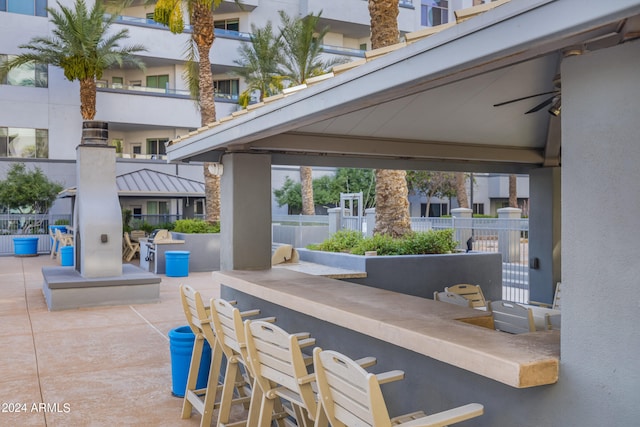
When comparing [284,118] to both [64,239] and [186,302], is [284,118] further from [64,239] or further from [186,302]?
[64,239]

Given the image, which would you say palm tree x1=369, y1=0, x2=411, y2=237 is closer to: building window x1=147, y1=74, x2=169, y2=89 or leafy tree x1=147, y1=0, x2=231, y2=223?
leafy tree x1=147, y1=0, x2=231, y2=223

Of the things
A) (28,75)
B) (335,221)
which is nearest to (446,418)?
(335,221)

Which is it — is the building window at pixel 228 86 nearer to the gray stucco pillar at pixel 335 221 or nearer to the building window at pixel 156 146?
the building window at pixel 156 146

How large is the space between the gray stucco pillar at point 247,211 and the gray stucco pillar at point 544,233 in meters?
4.74

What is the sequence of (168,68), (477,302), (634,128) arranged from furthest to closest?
1. (168,68)
2. (477,302)
3. (634,128)

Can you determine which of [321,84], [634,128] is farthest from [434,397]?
[321,84]

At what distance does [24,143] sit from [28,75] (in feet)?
11.2

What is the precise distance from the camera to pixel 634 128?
108 inches

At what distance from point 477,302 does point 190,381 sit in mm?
4065

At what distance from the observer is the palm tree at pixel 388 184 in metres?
12.9

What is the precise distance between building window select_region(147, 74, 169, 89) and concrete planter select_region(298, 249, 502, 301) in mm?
23844

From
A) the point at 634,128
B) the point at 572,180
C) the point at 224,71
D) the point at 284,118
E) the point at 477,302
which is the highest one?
the point at 224,71

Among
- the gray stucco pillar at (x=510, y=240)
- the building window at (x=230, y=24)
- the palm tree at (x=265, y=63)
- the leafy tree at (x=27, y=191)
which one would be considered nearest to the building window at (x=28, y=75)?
the leafy tree at (x=27, y=191)

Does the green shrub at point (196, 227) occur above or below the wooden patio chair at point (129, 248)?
above
